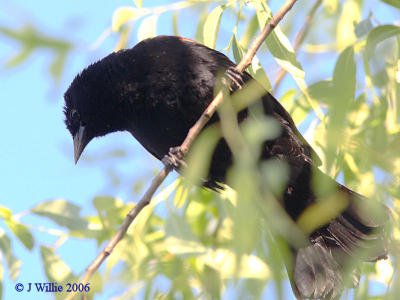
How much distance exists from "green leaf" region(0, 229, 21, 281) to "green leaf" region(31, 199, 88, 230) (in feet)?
0.52

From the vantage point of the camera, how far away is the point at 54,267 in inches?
93.9

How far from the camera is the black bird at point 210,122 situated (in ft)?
9.32

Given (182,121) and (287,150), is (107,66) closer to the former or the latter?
(182,121)

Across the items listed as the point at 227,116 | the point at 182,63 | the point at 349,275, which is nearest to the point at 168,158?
the point at 182,63

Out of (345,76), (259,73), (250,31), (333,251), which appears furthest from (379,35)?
(333,251)

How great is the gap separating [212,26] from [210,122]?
23.7 inches

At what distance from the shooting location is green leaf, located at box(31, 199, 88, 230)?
8.22 feet

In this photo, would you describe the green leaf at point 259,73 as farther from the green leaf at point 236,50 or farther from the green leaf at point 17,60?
the green leaf at point 17,60

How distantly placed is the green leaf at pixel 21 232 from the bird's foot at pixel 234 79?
46.2 inches

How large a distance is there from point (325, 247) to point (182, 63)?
1194mm

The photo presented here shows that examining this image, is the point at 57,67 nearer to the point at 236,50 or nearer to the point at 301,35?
the point at 236,50

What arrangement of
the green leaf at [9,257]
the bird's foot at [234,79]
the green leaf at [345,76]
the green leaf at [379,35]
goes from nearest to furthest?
the green leaf at [345,76] → the green leaf at [379,35] → the green leaf at [9,257] → the bird's foot at [234,79]

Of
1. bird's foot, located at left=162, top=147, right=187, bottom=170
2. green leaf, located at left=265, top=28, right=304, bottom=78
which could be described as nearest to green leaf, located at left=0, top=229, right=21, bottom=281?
bird's foot, located at left=162, top=147, right=187, bottom=170

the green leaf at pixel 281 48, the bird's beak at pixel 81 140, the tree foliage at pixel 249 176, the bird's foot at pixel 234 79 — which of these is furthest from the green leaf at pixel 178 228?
the bird's beak at pixel 81 140
